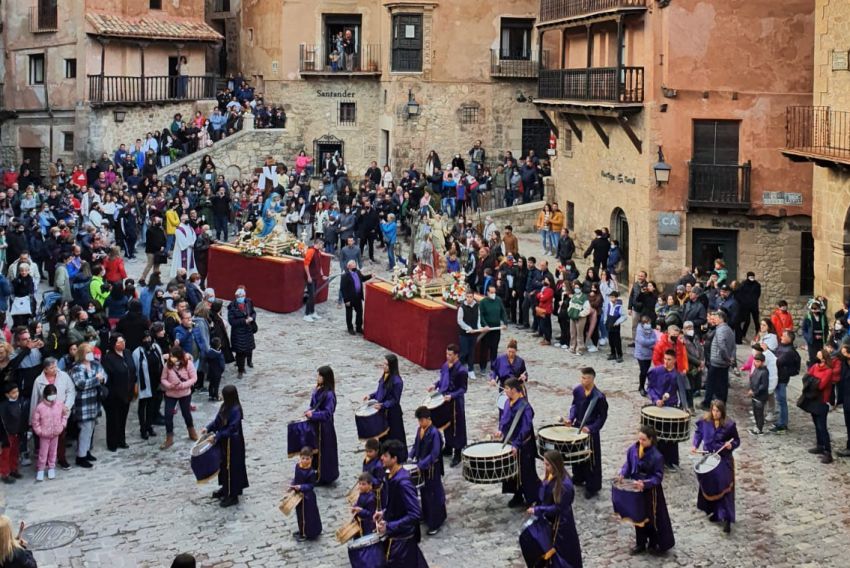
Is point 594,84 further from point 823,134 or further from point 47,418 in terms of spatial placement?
point 47,418

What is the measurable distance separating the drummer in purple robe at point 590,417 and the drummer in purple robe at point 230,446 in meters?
4.15

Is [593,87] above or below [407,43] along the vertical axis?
below

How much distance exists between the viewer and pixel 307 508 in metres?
14.1

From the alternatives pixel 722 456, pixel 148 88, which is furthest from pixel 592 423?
pixel 148 88

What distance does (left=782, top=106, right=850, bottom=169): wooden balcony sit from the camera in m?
23.1

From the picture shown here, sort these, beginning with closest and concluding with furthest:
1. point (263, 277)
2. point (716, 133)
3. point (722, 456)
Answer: point (722, 456)
point (263, 277)
point (716, 133)

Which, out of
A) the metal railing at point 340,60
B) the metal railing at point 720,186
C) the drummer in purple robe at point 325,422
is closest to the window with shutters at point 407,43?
the metal railing at point 340,60

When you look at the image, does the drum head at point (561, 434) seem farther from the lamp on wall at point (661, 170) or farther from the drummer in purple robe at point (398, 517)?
the lamp on wall at point (661, 170)

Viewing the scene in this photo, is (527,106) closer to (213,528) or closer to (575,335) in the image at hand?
(575,335)

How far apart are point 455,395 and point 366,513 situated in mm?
4390

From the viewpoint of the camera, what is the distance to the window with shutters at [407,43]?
40.2 meters

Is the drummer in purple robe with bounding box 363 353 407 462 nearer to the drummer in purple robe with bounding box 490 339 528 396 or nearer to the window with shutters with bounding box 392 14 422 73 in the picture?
the drummer in purple robe with bounding box 490 339 528 396

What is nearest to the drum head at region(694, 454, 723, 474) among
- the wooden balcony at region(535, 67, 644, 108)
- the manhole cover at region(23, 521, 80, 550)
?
the manhole cover at region(23, 521, 80, 550)

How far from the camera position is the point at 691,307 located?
21578 mm
